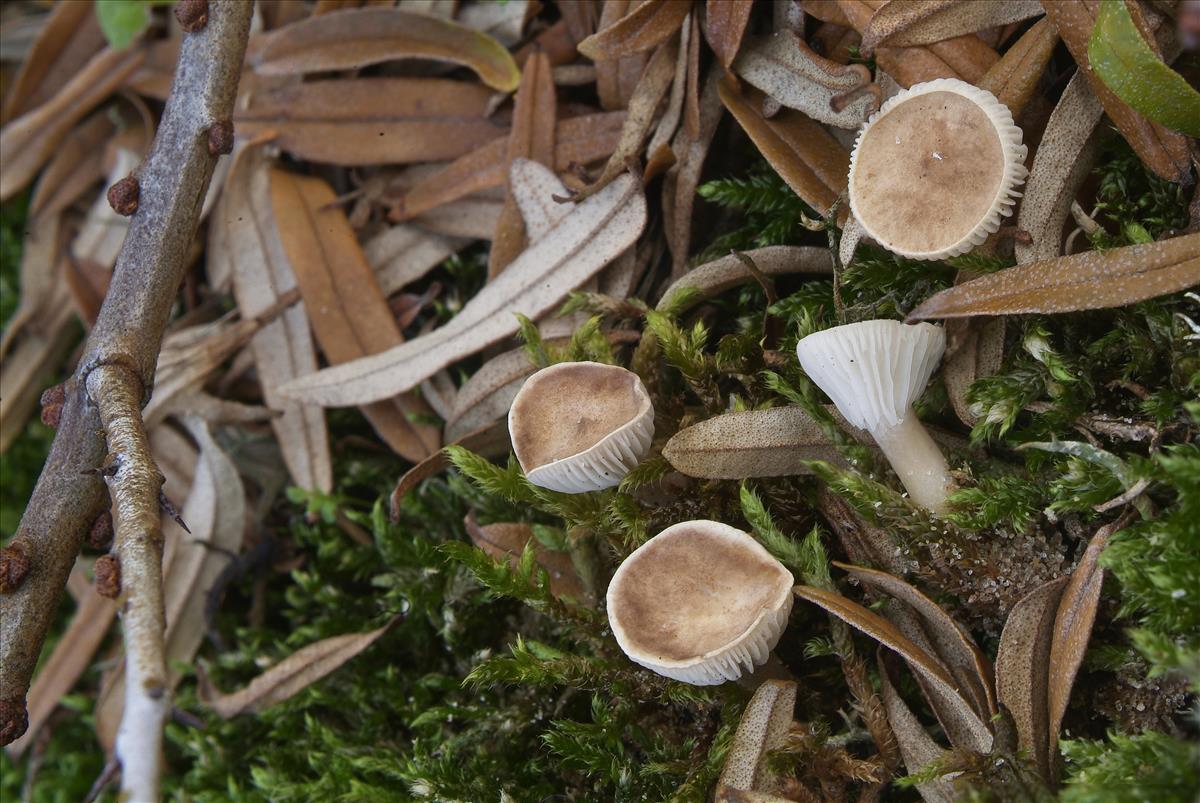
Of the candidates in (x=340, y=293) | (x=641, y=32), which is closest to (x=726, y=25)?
(x=641, y=32)

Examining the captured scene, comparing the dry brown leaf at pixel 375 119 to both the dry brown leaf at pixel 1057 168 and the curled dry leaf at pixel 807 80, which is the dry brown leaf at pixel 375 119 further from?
the dry brown leaf at pixel 1057 168

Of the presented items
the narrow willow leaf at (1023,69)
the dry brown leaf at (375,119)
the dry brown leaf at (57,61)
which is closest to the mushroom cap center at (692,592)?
the narrow willow leaf at (1023,69)

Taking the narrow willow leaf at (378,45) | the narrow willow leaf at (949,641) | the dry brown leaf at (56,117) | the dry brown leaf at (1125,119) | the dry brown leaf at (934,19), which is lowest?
the narrow willow leaf at (949,641)

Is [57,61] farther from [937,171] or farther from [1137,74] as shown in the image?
[1137,74]

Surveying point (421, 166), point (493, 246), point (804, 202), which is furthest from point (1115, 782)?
point (421, 166)

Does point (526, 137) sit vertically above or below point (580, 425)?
above

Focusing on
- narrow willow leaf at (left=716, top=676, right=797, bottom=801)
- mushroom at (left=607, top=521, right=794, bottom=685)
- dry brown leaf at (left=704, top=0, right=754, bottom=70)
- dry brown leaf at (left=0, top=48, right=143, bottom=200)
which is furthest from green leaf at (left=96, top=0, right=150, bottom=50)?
narrow willow leaf at (left=716, top=676, right=797, bottom=801)
